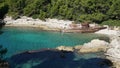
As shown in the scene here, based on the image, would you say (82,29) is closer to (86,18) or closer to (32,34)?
(86,18)

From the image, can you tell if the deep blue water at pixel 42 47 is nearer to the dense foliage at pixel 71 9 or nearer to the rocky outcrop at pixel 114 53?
the rocky outcrop at pixel 114 53

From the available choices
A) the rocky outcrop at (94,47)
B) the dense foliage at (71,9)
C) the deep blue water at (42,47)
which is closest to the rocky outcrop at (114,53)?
the rocky outcrop at (94,47)

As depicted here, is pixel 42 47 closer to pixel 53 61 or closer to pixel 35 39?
pixel 35 39

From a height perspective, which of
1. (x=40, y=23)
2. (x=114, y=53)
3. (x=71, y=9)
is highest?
(x=71, y=9)

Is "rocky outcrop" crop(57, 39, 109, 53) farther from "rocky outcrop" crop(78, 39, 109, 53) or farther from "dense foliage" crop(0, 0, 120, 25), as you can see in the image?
"dense foliage" crop(0, 0, 120, 25)

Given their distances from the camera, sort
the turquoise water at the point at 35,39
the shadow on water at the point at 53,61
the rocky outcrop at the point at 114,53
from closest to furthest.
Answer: the shadow on water at the point at 53,61 → the rocky outcrop at the point at 114,53 → the turquoise water at the point at 35,39

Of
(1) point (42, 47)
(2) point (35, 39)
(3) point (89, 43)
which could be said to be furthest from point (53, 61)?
(2) point (35, 39)
